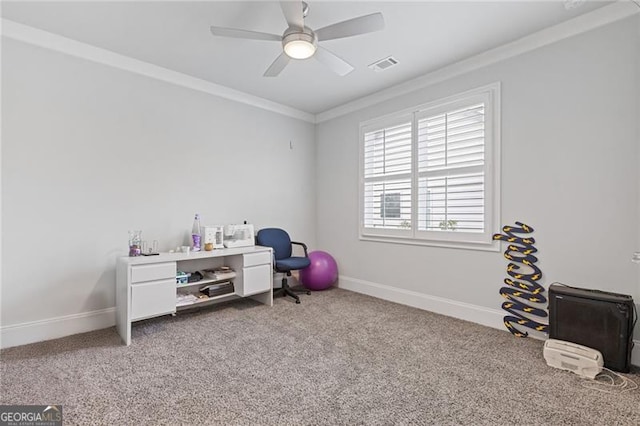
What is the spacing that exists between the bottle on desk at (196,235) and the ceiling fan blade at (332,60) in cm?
218

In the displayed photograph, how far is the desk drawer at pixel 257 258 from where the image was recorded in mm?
3438

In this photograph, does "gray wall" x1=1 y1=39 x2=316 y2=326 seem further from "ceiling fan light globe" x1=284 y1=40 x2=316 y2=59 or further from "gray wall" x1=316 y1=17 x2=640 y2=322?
"gray wall" x1=316 y1=17 x2=640 y2=322

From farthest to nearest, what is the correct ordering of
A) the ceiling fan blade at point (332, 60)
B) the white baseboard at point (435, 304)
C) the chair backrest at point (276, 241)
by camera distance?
1. the chair backrest at point (276, 241)
2. the white baseboard at point (435, 304)
3. the ceiling fan blade at point (332, 60)

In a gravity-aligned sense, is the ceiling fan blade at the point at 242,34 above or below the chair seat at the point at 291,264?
above

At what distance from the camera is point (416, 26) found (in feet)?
8.33

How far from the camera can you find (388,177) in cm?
391

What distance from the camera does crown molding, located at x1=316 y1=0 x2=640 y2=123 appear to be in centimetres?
228

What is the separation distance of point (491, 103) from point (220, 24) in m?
2.58

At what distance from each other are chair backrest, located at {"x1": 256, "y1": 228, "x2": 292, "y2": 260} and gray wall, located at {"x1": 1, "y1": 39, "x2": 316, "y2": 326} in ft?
1.21

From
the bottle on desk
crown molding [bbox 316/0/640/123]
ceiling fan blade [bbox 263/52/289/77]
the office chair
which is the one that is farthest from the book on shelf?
crown molding [bbox 316/0/640/123]

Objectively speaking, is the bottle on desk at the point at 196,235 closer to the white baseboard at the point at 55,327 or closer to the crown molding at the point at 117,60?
the white baseboard at the point at 55,327

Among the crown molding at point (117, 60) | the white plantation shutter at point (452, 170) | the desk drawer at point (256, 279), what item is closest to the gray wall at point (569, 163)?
the white plantation shutter at point (452, 170)

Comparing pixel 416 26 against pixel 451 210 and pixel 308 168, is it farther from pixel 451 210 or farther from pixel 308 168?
pixel 308 168

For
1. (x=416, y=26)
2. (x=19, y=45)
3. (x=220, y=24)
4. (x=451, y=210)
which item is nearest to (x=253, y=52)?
(x=220, y=24)
